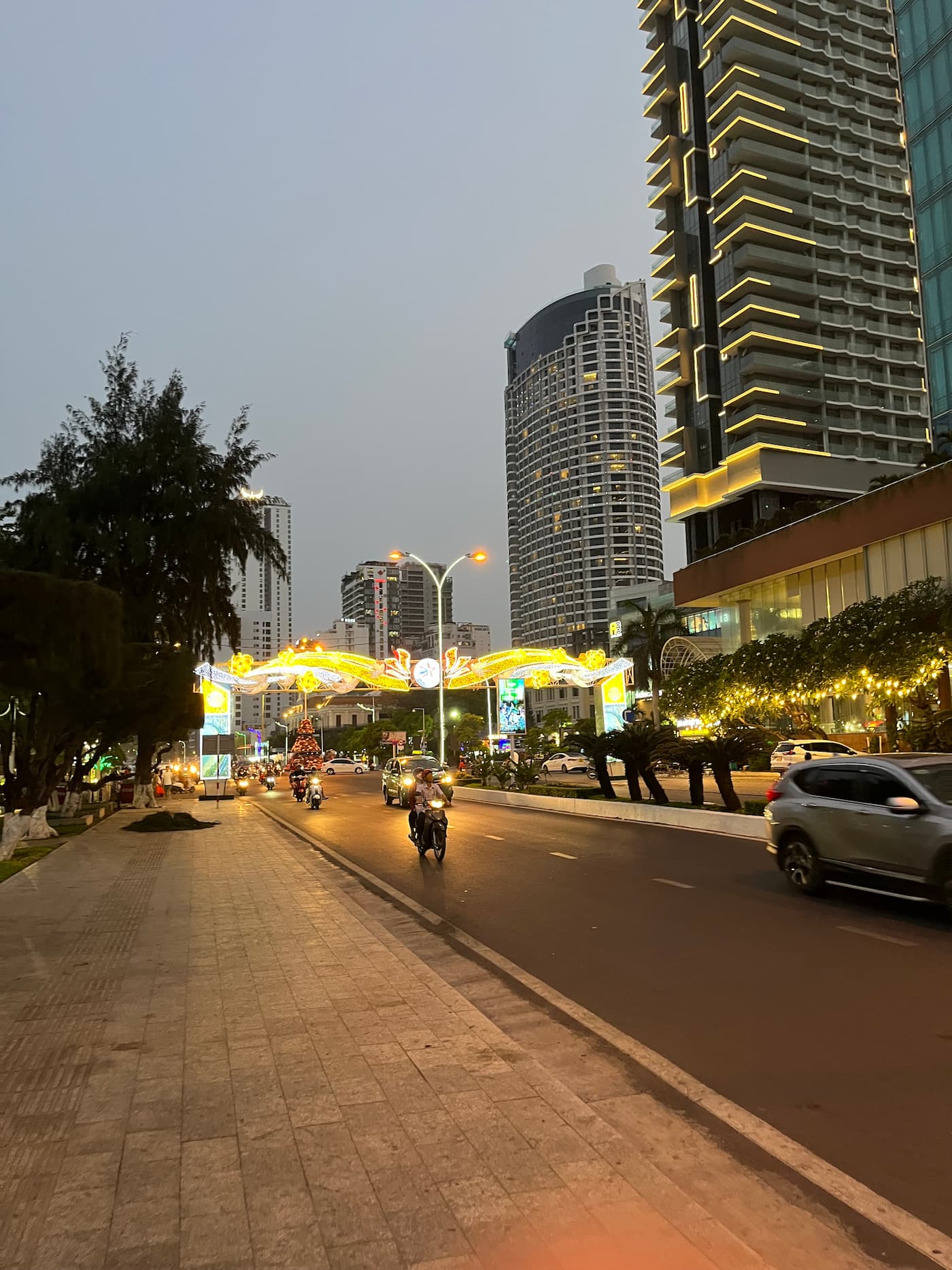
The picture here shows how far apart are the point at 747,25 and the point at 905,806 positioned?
106496mm

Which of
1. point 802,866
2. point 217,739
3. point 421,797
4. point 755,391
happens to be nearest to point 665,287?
point 755,391

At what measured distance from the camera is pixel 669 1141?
4281 mm

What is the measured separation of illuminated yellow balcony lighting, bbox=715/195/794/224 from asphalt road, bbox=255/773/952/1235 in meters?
89.1

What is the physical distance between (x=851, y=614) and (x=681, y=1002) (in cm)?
2884

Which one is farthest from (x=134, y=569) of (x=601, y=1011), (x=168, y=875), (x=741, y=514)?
(x=741, y=514)

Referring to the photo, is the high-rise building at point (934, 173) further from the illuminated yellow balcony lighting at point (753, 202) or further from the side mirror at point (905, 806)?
the illuminated yellow balcony lighting at point (753, 202)

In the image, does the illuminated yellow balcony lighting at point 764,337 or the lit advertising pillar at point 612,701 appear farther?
the illuminated yellow balcony lighting at point 764,337

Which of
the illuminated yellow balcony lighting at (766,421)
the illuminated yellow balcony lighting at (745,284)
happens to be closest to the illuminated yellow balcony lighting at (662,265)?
the illuminated yellow balcony lighting at (745,284)

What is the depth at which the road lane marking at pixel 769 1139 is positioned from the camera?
346 cm

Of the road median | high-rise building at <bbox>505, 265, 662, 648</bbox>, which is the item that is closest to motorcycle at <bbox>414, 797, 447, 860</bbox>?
the road median

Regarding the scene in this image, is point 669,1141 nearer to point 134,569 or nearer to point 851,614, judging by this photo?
point 134,569

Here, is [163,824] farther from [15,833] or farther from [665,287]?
[665,287]

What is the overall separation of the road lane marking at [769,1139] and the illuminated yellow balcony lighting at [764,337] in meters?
89.7

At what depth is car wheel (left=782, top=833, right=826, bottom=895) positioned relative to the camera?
1045 cm
